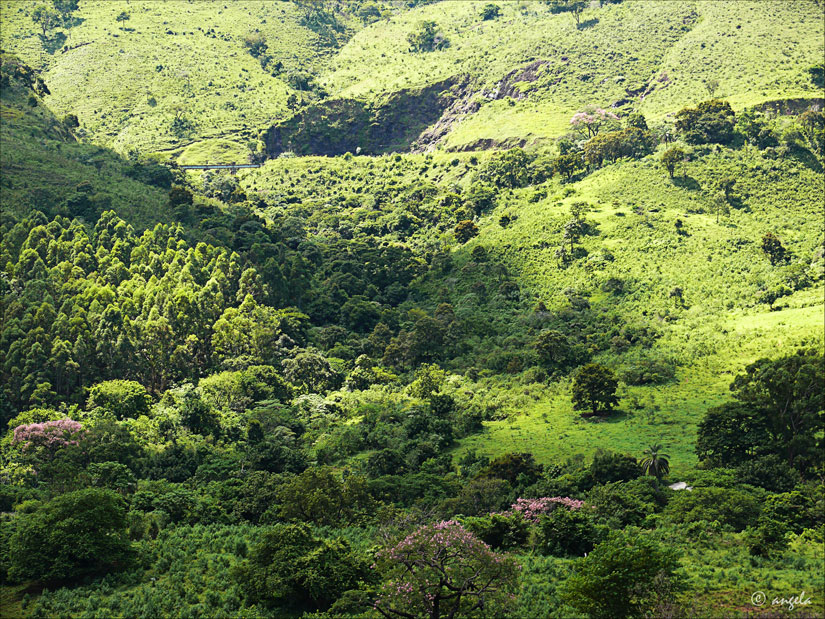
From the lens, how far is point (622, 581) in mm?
30938

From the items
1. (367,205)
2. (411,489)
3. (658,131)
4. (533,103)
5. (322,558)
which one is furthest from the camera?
(533,103)

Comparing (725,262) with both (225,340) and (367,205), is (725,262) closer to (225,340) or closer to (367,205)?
(225,340)

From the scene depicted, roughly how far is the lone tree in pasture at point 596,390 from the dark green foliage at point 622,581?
40.7 metres

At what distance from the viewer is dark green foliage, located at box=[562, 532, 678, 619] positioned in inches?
1219

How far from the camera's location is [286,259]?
115 meters

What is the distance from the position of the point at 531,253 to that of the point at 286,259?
38.7 metres

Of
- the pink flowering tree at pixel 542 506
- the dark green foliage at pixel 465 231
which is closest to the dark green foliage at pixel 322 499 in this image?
the pink flowering tree at pixel 542 506

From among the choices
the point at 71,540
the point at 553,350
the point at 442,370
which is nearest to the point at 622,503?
the point at 71,540

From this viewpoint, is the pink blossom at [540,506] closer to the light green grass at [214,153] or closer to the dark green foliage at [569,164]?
the dark green foliage at [569,164]

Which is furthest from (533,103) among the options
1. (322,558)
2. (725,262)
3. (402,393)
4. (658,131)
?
(322,558)

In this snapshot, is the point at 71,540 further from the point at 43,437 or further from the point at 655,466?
the point at 655,466

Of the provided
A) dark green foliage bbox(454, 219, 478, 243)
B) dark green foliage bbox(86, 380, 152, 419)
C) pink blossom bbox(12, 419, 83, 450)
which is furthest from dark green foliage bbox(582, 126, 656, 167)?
pink blossom bbox(12, 419, 83, 450)

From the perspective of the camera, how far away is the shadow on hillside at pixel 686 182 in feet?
410

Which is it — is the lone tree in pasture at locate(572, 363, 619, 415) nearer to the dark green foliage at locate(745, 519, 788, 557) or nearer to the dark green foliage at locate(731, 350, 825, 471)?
the dark green foliage at locate(731, 350, 825, 471)
